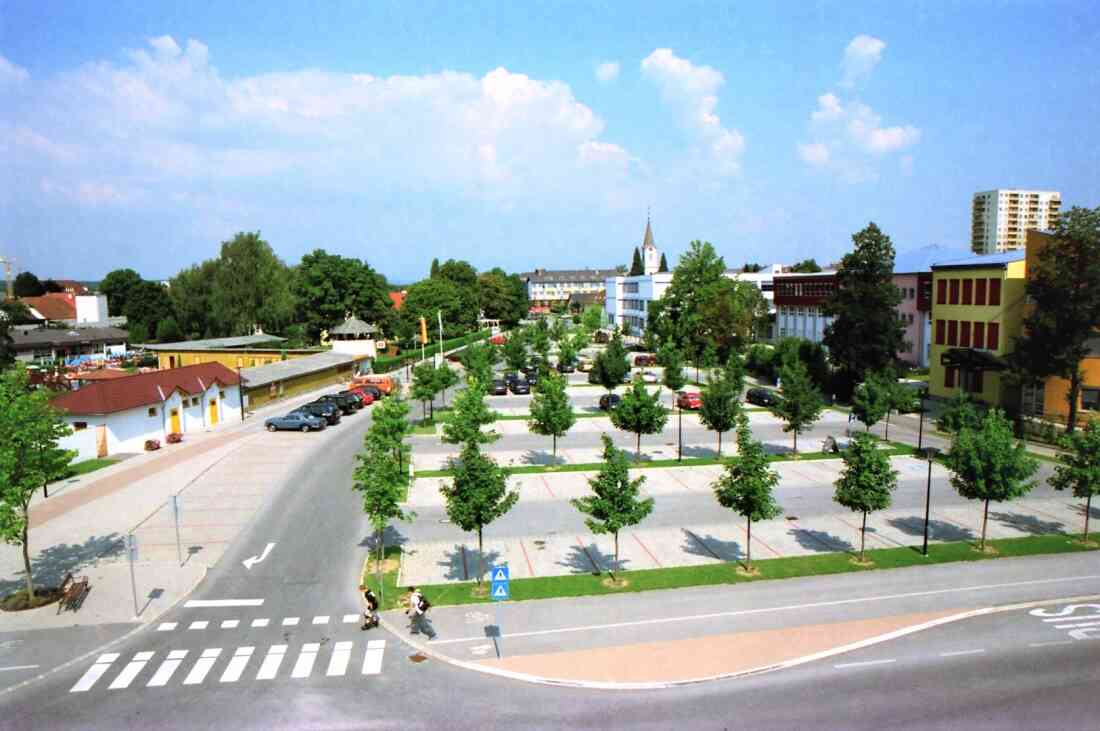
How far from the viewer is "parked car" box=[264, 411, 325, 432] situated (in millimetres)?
45500

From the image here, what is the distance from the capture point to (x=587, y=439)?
4303 centimetres

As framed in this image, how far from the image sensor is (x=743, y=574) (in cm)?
2217

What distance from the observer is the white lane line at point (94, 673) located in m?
16.0

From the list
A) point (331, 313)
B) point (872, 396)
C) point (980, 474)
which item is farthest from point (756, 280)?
point (980, 474)

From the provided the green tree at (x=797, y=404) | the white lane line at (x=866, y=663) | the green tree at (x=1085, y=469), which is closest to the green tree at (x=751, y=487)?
the white lane line at (x=866, y=663)

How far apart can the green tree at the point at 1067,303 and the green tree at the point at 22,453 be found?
47.2 m

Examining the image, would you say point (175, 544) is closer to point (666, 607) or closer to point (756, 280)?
point (666, 607)

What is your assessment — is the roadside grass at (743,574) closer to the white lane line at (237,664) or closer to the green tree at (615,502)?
the green tree at (615,502)

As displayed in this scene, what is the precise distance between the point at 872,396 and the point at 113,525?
117 feet

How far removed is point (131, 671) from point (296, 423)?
29.5 meters

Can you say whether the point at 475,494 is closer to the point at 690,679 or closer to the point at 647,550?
the point at 647,550

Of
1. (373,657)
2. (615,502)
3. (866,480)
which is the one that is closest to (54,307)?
(373,657)

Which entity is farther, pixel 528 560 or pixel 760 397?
pixel 760 397

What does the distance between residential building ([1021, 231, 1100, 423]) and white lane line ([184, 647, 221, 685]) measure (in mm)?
46048
